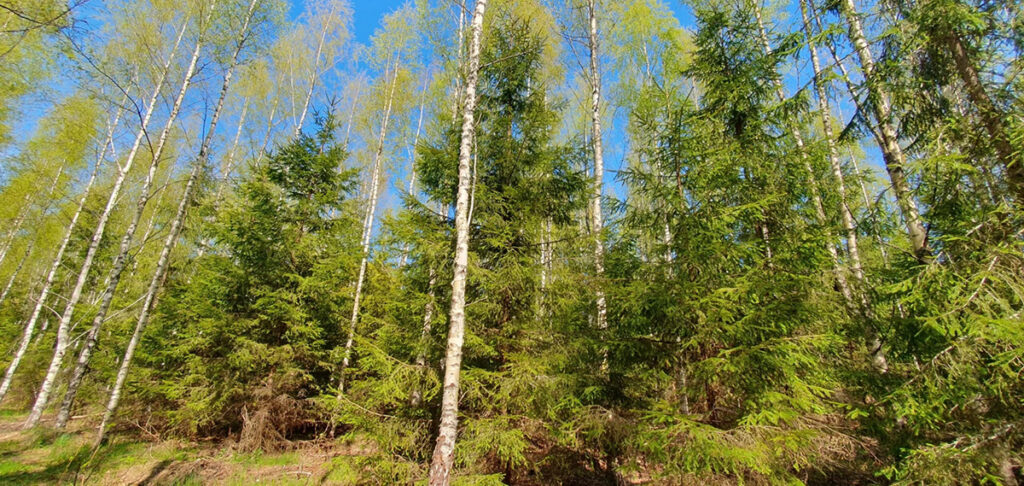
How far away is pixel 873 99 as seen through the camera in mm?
4973

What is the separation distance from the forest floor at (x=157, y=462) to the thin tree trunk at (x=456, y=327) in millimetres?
2041

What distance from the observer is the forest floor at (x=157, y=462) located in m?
6.36

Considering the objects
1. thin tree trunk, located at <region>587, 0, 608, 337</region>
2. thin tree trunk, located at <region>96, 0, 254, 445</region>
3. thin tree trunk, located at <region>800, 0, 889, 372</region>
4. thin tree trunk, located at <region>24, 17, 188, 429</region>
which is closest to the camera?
thin tree trunk, located at <region>800, 0, 889, 372</region>

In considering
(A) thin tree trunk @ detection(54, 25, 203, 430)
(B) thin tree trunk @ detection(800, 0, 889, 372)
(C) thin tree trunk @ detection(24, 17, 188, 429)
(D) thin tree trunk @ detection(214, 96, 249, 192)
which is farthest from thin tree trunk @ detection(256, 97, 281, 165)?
(B) thin tree trunk @ detection(800, 0, 889, 372)

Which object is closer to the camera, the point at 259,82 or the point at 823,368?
the point at 823,368

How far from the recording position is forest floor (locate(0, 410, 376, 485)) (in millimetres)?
6355

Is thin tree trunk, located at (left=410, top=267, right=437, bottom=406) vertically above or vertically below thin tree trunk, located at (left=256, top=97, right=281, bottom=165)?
below

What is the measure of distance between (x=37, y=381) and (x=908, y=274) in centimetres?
2578

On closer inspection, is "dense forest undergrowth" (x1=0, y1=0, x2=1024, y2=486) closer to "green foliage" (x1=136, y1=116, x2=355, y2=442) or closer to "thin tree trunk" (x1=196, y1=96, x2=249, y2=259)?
"green foliage" (x1=136, y1=116, x2=355, y2=442)

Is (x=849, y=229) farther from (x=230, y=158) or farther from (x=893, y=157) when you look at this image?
(x=230, y=158)

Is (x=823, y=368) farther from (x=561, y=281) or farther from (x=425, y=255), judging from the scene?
(x=425, y=255)

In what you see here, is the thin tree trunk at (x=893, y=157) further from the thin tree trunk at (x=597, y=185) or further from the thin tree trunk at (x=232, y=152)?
the thin tree trunk at (x=232, y=152)

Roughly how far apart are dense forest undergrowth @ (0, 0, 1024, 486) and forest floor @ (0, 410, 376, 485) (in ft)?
0.25

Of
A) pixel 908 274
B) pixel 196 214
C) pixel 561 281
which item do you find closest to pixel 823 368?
pixel 908 274
